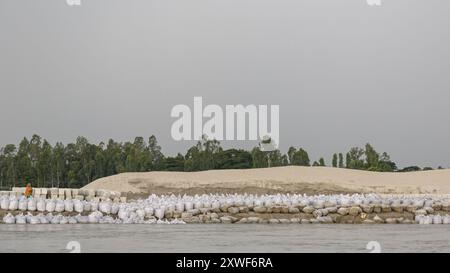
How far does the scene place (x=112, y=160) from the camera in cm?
7225

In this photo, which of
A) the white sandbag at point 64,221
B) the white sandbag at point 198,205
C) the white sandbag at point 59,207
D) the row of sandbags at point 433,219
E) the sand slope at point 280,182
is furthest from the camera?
the sand slope at point 280,182

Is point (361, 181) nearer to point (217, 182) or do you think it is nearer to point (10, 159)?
point (217, 182)

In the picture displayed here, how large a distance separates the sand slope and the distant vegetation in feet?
89.0

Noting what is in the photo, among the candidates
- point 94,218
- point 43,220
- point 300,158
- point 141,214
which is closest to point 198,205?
point 141,214

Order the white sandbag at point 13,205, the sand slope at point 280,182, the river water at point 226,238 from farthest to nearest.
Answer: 1. the sand slope at point 280,182
2. the white sandbag at point 13,205
3. the river water at point 226,238

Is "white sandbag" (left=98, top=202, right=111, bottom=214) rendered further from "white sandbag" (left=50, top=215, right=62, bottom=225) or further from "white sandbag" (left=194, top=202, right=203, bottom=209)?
"white sandbag" (left=194, top=202, right=203, bottom=209)

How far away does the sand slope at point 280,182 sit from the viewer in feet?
124

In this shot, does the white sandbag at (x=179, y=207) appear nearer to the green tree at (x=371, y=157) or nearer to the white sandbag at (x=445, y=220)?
the white sandbag at (x=445, y=220)

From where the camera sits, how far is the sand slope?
1490 inches

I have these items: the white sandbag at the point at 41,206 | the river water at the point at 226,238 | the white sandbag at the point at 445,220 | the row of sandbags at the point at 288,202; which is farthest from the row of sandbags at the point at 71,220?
the white sandbag at the point at 445,220

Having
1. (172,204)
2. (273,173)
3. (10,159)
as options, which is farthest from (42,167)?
(172,204)

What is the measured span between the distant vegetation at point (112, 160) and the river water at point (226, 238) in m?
45.7

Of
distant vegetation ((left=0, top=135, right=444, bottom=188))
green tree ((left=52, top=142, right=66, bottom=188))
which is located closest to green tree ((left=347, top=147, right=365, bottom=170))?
distant vegetation ((left=0, top=135, right=444, bottom=188))
